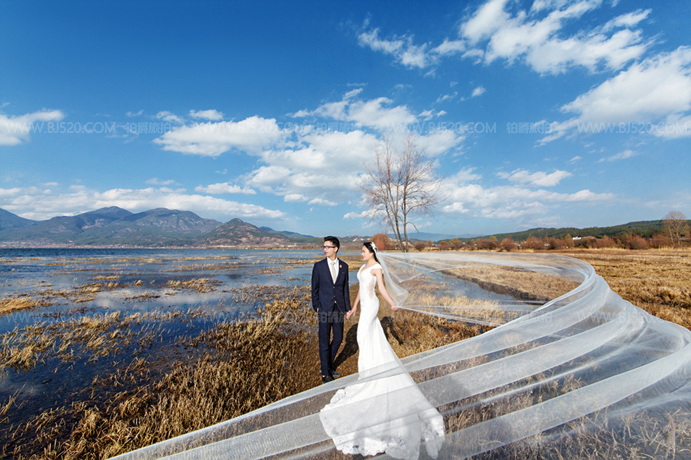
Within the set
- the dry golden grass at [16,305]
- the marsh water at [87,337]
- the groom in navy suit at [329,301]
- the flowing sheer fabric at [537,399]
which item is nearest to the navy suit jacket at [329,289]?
the groom in navy suit at [329,301]

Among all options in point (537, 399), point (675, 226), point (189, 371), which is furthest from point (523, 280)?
point (675, 226)

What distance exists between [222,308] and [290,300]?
3235 millimetres

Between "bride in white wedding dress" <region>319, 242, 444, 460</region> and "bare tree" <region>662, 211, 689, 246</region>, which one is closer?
"bride in white wedding dress" <region>319, 242, 444, 460</region>

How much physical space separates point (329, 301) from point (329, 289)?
0.24 metres

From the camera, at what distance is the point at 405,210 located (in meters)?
16.3

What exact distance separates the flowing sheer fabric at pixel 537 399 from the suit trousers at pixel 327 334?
3435 millimetres

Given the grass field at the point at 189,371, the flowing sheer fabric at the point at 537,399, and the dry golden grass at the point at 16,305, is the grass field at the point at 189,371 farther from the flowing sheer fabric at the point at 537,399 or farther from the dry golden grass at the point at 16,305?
the dry golden grass at the point at 16,305

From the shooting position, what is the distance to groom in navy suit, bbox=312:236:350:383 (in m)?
5.71

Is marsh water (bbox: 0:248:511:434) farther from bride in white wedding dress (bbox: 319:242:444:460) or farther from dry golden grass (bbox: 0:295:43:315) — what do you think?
bride in white wedding dress (bbox: 319:242:444:460)

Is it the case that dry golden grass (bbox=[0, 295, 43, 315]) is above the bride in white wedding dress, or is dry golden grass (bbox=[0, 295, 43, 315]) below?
below

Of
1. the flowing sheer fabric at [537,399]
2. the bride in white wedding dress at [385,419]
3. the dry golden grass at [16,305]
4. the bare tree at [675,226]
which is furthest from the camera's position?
the bare tree at [675,226]

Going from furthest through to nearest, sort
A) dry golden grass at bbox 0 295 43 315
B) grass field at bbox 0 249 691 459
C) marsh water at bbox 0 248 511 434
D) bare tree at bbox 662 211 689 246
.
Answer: bare tree at bbox 662 211 689 246 < dry golden grass at bbox 0 295 43 315 < marsh water at bbox 0 248 511 434 < grass field at bbox 0 249 691 459

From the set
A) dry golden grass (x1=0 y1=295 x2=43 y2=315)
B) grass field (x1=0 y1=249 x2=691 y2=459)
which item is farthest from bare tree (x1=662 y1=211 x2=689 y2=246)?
dry golden grass (x1=0 y1=295 x2=43 y2=315)

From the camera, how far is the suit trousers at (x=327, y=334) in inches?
225
